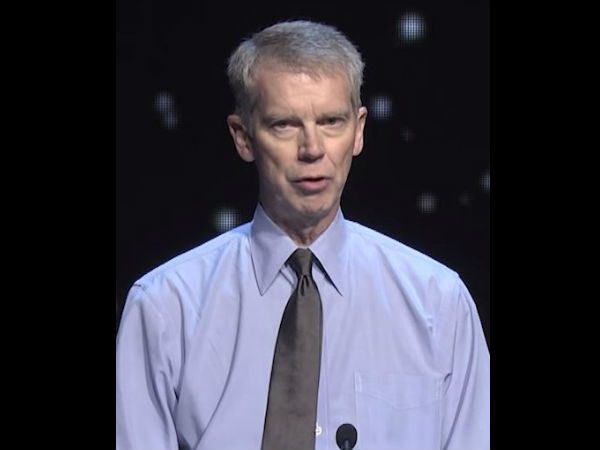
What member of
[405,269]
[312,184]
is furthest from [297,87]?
[405,269]

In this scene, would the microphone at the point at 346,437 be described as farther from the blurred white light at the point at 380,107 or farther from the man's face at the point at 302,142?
the blurred white light at the point at 380,107

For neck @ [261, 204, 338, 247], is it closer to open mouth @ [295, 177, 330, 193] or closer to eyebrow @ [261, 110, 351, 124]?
open mouth @ [295, 177, 330, 193]

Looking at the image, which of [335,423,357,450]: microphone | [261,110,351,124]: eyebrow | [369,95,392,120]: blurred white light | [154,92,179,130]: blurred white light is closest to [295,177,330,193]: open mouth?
[261,110,351,124]: eyebrow

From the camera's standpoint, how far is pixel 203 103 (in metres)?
1.91

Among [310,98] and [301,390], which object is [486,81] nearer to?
[310,98]

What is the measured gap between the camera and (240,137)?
1857 millimetres

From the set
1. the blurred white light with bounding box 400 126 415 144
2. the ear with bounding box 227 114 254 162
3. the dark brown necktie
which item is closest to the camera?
the dark brown necktie

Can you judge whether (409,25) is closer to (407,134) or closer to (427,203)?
(407,134)

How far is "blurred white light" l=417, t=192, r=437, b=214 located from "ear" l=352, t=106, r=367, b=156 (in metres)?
0.17

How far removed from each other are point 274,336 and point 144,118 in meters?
0.50

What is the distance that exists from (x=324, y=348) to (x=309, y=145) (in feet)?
1.20

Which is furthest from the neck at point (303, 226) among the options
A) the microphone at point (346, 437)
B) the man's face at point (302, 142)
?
the microphone at point (346, 437)

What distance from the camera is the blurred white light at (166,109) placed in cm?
193

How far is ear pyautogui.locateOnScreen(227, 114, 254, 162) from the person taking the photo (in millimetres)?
1842
